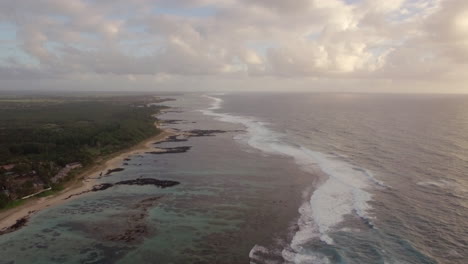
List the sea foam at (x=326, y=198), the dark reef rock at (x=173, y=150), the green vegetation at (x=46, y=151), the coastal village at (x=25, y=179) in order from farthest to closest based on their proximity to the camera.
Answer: the dark reef rock at (x=173, y=150), the green vegetation at (x=46, y=151), the coastal village at (x=25, y=179), the sea foam at (x=326, y=198)

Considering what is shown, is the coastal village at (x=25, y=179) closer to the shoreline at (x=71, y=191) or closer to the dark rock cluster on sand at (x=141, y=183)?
the shoreline at (x=71, y=191)

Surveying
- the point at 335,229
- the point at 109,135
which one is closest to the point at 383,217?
the point at 335,229

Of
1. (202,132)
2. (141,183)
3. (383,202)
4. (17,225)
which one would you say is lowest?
(17,225)

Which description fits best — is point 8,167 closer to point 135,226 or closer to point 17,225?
point 17,225

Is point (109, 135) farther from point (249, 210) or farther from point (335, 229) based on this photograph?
point (335, 229)

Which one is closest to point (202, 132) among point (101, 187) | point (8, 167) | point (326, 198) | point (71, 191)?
point (101, 187)

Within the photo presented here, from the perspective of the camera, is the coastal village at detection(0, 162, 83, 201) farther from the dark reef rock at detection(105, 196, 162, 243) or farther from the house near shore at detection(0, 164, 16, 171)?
the dark reef rock at detection(105, 196, 162, 243)

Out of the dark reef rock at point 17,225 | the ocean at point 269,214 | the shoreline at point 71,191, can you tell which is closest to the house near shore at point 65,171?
the shoreline at point 71,191

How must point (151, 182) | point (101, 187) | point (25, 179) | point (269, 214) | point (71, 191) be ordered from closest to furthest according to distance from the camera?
point (269, 214) → point (71, 191) → point (25, 179) → point (101, 187) → point (151, 182)
